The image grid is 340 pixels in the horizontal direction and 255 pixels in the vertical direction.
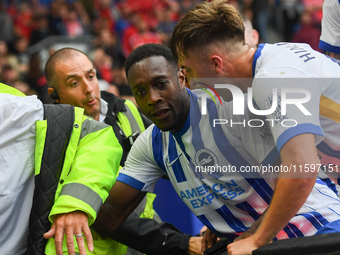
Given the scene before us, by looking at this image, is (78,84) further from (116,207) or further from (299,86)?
(299,86)

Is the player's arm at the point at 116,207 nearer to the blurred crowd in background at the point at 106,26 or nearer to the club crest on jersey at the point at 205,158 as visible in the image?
the club crest on jersey at the point at 205,158

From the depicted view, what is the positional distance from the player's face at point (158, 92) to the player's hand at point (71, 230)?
25.4 inches

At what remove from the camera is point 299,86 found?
7.02ft

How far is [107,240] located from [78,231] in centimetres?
75

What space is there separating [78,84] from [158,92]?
1442mm

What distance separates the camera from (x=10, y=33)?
9586 millimetres

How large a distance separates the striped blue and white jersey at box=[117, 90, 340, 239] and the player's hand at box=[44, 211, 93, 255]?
1.94 ft

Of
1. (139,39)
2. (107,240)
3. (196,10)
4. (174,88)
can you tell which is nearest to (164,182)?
(107,240)

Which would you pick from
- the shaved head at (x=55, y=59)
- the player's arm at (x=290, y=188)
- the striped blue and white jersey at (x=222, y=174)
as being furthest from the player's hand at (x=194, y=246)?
the shaved head at (x=55, y=59)

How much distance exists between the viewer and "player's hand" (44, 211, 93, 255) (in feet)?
7.70

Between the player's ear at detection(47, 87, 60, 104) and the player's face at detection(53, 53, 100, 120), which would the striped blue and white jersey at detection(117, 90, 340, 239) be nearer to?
the player's face at detection(53, 53, 100, 120)

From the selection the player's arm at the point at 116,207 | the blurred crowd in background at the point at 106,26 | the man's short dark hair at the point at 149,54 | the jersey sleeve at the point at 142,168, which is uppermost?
the man's short dark hair at the point at 149,54

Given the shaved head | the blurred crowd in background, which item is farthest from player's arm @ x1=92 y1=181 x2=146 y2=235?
the blurred crowd in background

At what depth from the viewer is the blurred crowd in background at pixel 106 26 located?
8.95 m
